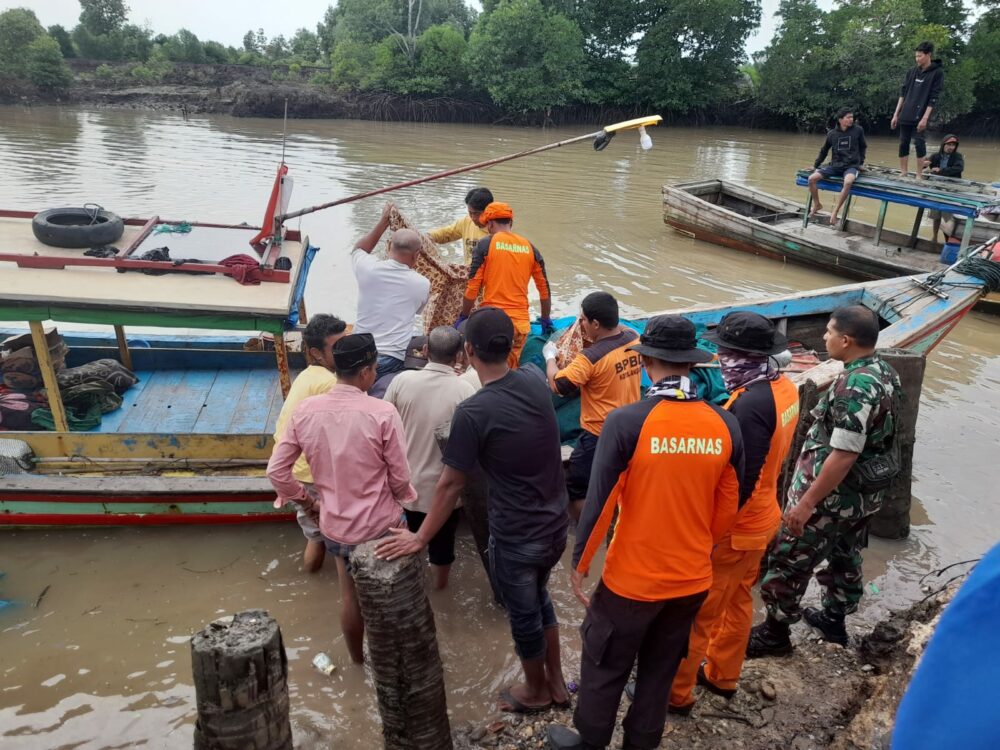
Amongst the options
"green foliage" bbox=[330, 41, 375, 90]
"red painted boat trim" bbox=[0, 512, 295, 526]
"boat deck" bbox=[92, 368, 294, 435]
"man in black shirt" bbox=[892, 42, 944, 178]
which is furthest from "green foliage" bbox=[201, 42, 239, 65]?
"red painted boat trim" bbox=[0, 512, 295, 526]

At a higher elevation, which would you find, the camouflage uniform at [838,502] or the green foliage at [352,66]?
the green foliage at [352,66]

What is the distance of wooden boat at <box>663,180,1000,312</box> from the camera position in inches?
451

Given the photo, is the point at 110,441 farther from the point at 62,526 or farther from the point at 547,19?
the point at 547,19

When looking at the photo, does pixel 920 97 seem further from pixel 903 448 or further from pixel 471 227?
pixel 471 227

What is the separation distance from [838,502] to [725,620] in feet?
2.83

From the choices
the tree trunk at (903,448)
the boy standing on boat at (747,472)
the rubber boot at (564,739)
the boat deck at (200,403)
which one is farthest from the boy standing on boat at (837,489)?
the boat deck at (200,403)

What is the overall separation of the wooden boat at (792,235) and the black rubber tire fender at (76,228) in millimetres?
10814

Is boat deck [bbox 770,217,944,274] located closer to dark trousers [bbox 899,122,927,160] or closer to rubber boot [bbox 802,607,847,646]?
dark trousers [bbox 899,122,927,160]

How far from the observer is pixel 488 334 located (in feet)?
10.0

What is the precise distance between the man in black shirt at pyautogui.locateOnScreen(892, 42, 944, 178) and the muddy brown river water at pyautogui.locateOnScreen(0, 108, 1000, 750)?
258 cm

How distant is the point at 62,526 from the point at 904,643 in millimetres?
5490

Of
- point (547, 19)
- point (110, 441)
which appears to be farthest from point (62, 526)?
point (547, 19)

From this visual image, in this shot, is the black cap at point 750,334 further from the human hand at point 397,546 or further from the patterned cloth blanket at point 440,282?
the patterned cloth blanket at point 440,282

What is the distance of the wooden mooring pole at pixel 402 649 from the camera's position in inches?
110
